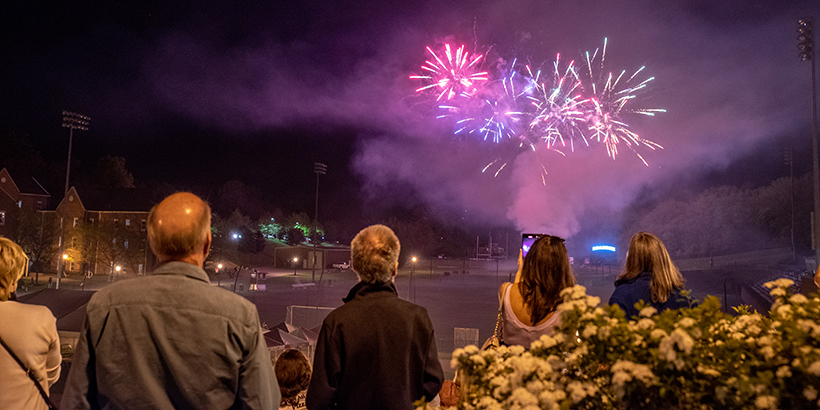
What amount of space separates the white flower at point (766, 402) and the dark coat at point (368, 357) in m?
1.53

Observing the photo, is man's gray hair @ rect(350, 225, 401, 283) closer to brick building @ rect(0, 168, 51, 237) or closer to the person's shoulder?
the person's shoulder

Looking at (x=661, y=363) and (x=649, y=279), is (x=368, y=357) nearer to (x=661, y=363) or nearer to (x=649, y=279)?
(x=661, y=363)

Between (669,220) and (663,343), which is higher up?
(669,220)

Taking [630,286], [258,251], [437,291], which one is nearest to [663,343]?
[630,286]

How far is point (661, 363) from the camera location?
151 centimetres

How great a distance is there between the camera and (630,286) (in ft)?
12.0

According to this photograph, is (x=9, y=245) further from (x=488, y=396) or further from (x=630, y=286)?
(x=630, y=286)

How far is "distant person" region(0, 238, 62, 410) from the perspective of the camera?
263cm

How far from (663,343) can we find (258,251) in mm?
78512

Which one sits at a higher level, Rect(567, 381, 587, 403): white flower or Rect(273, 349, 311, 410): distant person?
Rect(567, 381, 587, 403): white flower

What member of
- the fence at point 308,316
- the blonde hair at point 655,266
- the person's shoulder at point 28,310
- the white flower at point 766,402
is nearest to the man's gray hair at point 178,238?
the person's shoulder at point 28,310

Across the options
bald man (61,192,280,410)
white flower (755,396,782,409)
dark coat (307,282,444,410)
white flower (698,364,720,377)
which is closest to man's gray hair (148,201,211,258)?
bald man (61,192,280,410)

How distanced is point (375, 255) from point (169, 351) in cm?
109

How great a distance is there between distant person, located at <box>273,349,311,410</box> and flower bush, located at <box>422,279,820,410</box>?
106 inches
